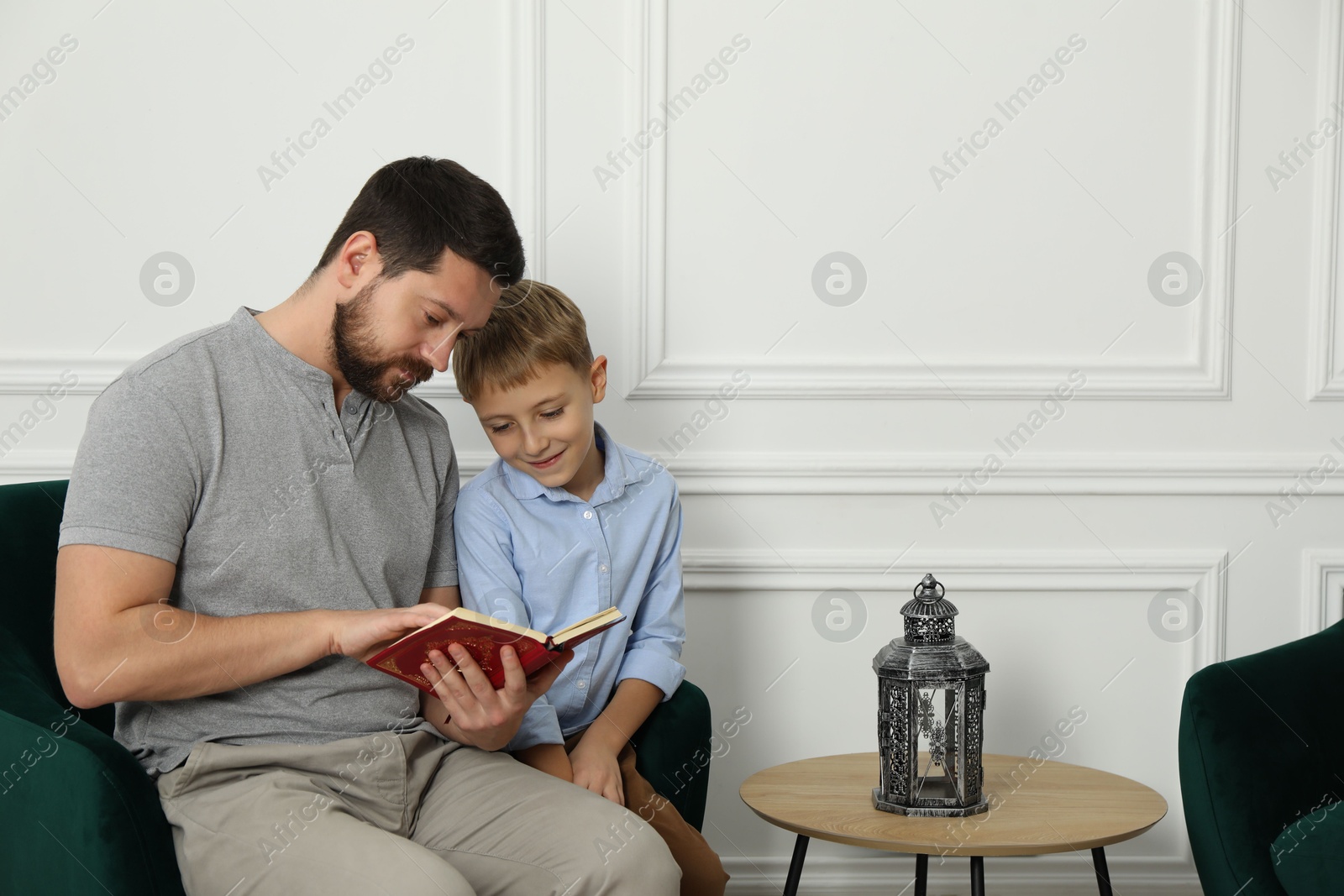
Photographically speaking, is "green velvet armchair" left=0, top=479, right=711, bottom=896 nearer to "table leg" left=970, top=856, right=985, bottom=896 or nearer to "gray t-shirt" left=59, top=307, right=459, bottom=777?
"gray t-shirt" left=59, top=307, right=459, bottom=777

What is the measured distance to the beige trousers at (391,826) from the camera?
127cm

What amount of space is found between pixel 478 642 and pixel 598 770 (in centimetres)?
38

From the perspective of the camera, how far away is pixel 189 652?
4.32 feet

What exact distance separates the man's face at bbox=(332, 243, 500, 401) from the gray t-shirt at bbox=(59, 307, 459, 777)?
0.07 metres

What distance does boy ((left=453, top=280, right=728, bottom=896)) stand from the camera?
1.67 meters

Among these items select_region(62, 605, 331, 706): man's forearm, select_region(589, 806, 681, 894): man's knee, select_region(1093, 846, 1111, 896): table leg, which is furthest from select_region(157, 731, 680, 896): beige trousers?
select_region(1093, 846, 1111, 896): table leg

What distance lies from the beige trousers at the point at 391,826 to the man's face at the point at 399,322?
51 cm

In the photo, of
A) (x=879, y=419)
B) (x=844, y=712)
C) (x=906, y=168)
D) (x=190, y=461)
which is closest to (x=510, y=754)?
(x=190, y=461)

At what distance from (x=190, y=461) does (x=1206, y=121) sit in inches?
81.7

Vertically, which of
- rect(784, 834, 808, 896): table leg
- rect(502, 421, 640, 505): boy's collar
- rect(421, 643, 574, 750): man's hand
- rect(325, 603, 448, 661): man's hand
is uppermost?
rect(502, 421, 640, 505): boy's collar

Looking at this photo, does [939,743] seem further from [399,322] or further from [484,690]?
[399,322]

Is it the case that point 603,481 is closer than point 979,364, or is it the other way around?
point 603,481

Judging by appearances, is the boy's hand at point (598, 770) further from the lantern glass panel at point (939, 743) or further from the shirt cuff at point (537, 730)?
the lantern glass panel at point (939, 743)

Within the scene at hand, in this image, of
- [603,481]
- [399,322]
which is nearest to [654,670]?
[603,481]
